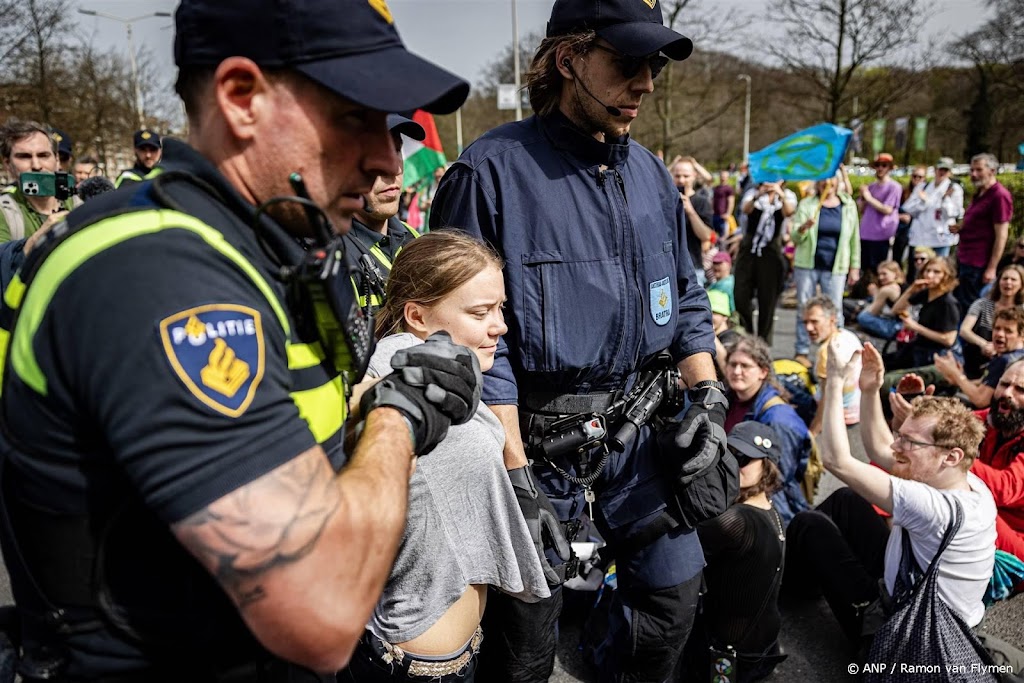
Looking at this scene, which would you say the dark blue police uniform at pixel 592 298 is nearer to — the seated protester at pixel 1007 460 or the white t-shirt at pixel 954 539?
the white t-shirt at pixel 954 539

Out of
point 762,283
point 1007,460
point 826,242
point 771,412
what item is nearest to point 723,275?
point 762,283

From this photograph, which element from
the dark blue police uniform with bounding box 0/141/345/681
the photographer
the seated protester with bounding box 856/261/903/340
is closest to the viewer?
the dark blue police uniform with bounding box 0/141/345/681

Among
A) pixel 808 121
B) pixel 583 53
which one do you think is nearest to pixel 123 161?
pixel 808 121

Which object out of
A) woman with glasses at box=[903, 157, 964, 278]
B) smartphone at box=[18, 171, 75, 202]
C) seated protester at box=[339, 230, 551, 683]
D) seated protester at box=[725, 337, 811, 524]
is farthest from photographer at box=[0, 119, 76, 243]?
woman with glasses at box=[903, 157, 964, 278]

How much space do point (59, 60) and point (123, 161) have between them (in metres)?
4.94

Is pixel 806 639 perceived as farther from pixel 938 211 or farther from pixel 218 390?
pixel 938 211

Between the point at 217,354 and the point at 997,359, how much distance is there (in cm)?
541

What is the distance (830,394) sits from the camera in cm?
315

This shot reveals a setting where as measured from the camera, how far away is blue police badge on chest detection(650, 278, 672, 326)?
239 centimetres

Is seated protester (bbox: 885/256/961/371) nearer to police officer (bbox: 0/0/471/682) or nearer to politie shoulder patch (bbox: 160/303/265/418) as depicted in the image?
police officer (bbox: 0/0/471/682)

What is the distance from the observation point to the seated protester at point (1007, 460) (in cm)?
334

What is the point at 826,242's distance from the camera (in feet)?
26.8

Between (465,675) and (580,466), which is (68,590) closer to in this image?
(465,675)

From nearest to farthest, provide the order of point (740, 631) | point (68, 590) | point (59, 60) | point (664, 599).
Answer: point (68, 590)
point (664, 599)
point (740, 631)
point (59, 60)
